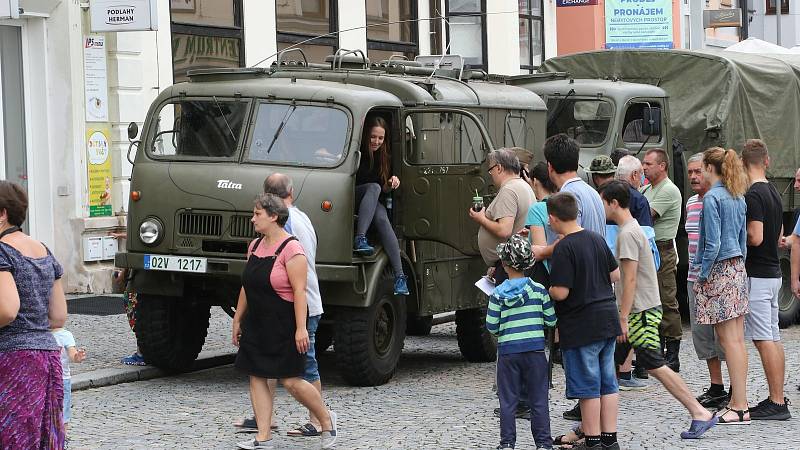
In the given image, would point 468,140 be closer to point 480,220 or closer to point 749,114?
point 480,220

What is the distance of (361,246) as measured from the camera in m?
11.5

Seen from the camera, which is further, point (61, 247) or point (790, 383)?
point (61, 247)

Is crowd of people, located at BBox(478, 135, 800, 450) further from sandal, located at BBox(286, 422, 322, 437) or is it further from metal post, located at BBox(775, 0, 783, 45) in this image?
metal post, located at BBox(775, 0, 783, 45)

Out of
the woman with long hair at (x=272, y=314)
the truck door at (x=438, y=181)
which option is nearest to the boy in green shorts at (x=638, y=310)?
the woman with long hair at (x=272, y=314)

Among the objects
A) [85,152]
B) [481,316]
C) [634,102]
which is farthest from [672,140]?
[85,152]

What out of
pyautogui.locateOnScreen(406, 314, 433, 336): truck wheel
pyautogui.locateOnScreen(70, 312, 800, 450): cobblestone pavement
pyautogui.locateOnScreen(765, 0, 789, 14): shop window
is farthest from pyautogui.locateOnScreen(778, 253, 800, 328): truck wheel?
pyautogui.locateOnScreen(765, 0, 789, 14): shop window

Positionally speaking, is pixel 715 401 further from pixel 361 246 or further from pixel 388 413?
pixel 361 246

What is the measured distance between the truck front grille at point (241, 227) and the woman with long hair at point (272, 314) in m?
2.44

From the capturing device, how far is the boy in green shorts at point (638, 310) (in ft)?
30.9

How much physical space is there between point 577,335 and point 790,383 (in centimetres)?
410

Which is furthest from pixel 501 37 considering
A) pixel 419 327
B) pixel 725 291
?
pixel 725 291

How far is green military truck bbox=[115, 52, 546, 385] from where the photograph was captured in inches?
451

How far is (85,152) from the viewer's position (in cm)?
1780

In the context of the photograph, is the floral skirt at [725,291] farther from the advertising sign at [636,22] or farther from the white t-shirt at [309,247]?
the advertising sign at [636,22]
